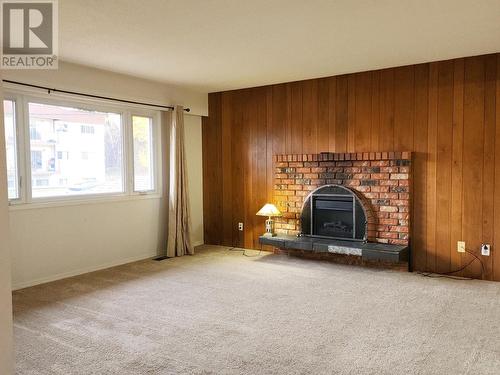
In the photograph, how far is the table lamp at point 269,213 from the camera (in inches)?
206

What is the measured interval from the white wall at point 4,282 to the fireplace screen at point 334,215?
4.03 m

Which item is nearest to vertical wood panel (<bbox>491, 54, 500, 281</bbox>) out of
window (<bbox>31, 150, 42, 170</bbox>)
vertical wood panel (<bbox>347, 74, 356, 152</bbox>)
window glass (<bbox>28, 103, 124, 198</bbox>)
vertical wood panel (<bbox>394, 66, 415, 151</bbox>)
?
vertical wood panel (<bbox>394, 66, 415, 151</bbox>)

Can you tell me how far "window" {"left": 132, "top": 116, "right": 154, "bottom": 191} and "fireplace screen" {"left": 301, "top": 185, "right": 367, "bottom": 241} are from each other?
2.11 metres

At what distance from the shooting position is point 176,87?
221 inches

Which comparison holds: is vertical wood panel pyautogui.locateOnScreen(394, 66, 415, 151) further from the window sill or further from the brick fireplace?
the window sill

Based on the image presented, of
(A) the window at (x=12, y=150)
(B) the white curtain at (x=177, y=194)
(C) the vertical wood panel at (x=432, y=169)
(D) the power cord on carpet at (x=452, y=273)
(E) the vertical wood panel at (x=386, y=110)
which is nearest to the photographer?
(A) the window at (x=12, y=150)

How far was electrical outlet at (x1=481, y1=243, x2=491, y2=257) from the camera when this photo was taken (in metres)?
4.18

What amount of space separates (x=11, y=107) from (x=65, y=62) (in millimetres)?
709

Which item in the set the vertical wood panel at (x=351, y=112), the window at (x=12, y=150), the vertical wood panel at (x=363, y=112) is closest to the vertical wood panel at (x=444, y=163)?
the vertical wood panel at (x=363, y=112)

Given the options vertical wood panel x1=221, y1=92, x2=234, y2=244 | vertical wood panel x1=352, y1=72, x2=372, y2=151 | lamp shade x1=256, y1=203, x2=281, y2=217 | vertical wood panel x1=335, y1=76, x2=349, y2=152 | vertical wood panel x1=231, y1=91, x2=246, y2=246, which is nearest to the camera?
vertical wood panel x1=352, y1=72, x2=372, y2=151

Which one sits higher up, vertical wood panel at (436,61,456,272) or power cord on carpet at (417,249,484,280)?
vertical wood panel at (436,61,456,272)

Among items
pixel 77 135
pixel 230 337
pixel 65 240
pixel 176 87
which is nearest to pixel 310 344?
pixel 230 337

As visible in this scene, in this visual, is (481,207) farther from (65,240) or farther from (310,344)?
(65,240)

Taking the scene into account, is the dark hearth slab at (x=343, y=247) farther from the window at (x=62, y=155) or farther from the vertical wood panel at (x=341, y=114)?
the window at (x=62, y=155)
